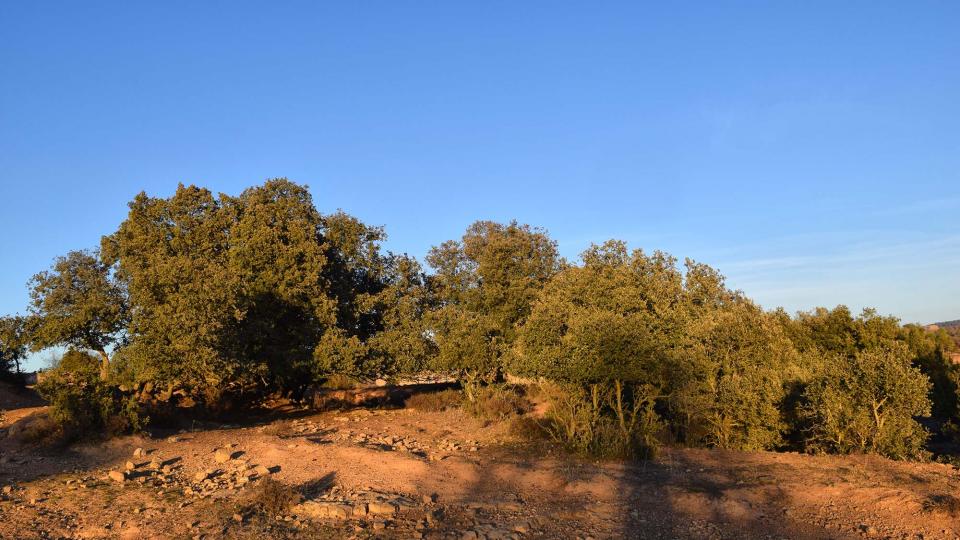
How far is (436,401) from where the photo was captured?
28.1 m

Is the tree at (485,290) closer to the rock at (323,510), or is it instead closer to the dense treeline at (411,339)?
the dense treeline at (411,339)

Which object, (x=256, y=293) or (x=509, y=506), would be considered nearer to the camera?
(x=509, y=506)

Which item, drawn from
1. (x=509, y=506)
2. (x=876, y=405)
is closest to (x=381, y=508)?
(x=509, y=506)

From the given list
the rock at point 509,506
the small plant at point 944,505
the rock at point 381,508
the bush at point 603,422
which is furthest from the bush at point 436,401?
the small plant at point 944,505

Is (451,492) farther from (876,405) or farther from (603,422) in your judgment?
(876,405)

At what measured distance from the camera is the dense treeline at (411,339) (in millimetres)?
16250

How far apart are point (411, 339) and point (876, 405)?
13814 mm

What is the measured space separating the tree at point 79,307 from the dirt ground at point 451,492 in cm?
734

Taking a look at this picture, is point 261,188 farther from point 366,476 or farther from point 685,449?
point 685,449

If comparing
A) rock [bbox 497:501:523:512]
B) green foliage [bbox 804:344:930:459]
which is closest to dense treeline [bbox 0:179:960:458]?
green foliage [bbox 804:344:930:459]

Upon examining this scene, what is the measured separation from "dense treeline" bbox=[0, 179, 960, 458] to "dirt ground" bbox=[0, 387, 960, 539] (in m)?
1.65

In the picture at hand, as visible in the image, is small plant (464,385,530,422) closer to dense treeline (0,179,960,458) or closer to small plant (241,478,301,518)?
dense treeline (0,179,960,458)

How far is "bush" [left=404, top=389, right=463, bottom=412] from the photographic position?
27172 mm

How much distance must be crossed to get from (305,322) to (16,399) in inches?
660
